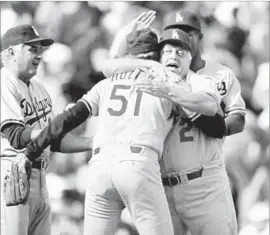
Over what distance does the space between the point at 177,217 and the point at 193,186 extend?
0.19 meters

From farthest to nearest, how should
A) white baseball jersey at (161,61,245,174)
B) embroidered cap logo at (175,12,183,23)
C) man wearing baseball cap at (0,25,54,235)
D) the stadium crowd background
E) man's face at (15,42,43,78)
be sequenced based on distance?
the stadium crowd background → man's face at (15,42,43,78) → embroidered cap logo at (175,12,183,23) → man wearing baseball cap at (0,25,54,235) → white baseball jersey at (161,61,245,174)

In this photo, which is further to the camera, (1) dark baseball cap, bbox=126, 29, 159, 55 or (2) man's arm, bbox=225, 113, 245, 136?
(2) man's arm, bbox=225, 113, 245, 136

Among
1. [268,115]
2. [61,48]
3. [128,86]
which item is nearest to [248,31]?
[268,115]

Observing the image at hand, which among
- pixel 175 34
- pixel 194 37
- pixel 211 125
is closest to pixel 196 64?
pixel 194 37

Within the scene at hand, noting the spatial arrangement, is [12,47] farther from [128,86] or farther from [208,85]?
[208,85]

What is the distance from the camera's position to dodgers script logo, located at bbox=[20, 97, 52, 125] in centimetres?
337

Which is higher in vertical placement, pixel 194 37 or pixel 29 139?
pixel 194 37

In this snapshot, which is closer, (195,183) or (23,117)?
(195,183)

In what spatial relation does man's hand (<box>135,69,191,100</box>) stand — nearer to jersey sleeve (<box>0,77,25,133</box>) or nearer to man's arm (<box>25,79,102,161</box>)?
man's arm (<box>25,79,102,161</box>)

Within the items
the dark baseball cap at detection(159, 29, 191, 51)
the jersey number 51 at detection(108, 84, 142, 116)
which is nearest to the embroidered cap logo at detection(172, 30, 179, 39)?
the dark baseball cap at detection(159, 29, 191, 51)

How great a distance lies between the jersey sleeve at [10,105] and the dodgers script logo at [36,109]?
0.05 meters

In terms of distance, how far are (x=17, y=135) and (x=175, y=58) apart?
3.03 feet

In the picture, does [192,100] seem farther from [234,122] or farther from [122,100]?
[234,122]

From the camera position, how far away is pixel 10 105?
3.28 m
